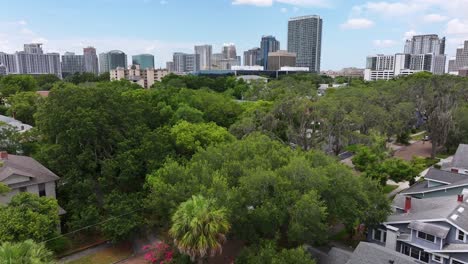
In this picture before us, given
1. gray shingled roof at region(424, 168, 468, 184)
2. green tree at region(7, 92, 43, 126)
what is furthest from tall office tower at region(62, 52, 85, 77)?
gray shingled roof at region(424, 168, 468, 184)

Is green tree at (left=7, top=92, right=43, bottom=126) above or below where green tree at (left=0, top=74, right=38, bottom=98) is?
below

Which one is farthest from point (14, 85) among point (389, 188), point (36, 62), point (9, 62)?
point (9, 62)

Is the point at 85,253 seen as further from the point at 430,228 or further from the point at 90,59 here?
the point at 90,59

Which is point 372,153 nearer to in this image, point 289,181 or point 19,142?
point 289,181

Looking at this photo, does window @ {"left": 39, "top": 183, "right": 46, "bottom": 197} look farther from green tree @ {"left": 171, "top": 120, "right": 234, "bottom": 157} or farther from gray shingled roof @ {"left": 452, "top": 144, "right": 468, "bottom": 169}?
gray shingled roof @ {"left": 452, "top": 144, "right": 468, "bottom": 169}

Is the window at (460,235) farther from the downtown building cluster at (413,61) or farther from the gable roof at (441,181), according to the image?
the downtown building cluster at (413,61)
